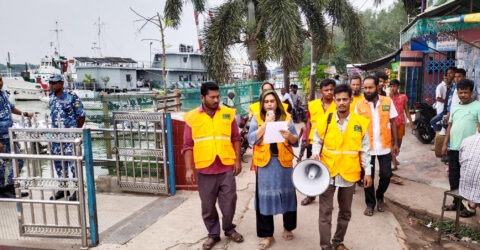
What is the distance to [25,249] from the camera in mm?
3771

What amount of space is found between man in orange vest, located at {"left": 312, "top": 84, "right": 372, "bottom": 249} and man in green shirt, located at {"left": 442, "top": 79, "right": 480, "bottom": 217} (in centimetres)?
170

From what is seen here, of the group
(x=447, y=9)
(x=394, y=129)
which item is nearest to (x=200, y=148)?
(x=394, y=129)

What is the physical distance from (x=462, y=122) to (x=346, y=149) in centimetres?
197

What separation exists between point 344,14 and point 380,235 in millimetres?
10911

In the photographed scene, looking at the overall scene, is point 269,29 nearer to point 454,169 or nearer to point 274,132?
point 454,169

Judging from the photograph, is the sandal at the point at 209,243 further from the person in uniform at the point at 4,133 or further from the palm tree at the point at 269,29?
the palm tree at the point at 269,29

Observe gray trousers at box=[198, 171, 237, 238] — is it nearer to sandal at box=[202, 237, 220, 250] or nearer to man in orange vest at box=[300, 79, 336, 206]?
sandal at box=[202, 237, 220, 250]

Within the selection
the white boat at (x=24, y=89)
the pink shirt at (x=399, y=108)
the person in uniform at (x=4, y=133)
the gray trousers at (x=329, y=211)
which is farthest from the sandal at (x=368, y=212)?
the white boat at (x=24, y=89)

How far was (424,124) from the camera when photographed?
316 inches

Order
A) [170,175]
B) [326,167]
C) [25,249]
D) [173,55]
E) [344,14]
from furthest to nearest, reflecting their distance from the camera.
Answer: [173,55] < [344,14] < [170,175] < [25,249] < [326,167]

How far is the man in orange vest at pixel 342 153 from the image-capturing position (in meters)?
3.21

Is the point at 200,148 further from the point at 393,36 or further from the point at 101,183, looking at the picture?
the point at 393,36

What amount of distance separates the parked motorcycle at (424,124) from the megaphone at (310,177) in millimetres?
5920

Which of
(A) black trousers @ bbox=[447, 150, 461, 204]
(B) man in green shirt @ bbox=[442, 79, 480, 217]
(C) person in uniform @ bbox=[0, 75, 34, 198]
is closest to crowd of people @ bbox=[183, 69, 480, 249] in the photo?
(B) man in green shirt @ bbox=[442, 79, 480, 217]
